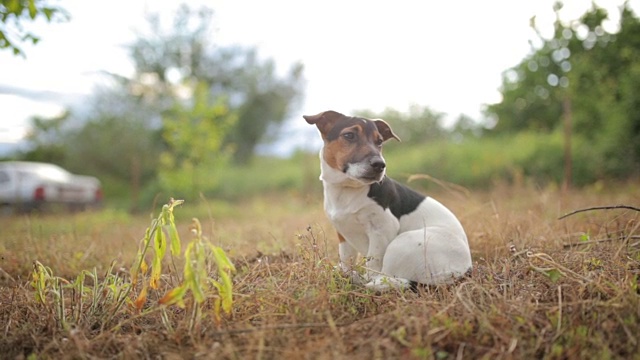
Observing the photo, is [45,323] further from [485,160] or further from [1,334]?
[485,160]

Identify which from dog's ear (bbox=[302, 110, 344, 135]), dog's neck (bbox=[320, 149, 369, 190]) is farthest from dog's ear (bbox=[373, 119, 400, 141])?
dog's neck (bbox=[320, 149, 369, 190])

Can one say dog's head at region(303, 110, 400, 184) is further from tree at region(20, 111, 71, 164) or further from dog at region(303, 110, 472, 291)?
tree at region(20, 111, 71, 164)

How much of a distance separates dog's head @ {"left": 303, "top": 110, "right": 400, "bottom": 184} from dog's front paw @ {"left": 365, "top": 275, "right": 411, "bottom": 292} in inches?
25.9

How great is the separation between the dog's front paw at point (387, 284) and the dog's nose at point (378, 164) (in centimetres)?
71

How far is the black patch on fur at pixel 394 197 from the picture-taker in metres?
3.35

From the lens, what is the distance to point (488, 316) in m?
2.49

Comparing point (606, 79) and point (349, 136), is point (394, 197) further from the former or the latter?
point (606, 79)

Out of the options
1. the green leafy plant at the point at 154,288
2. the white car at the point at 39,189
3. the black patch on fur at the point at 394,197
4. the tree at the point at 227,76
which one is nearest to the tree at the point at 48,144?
the tree at the point at 227,76

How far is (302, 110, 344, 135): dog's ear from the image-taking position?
11.3 ft

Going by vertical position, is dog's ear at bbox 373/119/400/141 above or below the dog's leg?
above

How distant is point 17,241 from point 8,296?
7.28 ft

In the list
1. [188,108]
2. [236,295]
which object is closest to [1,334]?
[236,295]

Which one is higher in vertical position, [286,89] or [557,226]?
[286,89]

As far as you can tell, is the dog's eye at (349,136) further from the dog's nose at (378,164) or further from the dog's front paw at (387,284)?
the dog's front paw at (387,284)
